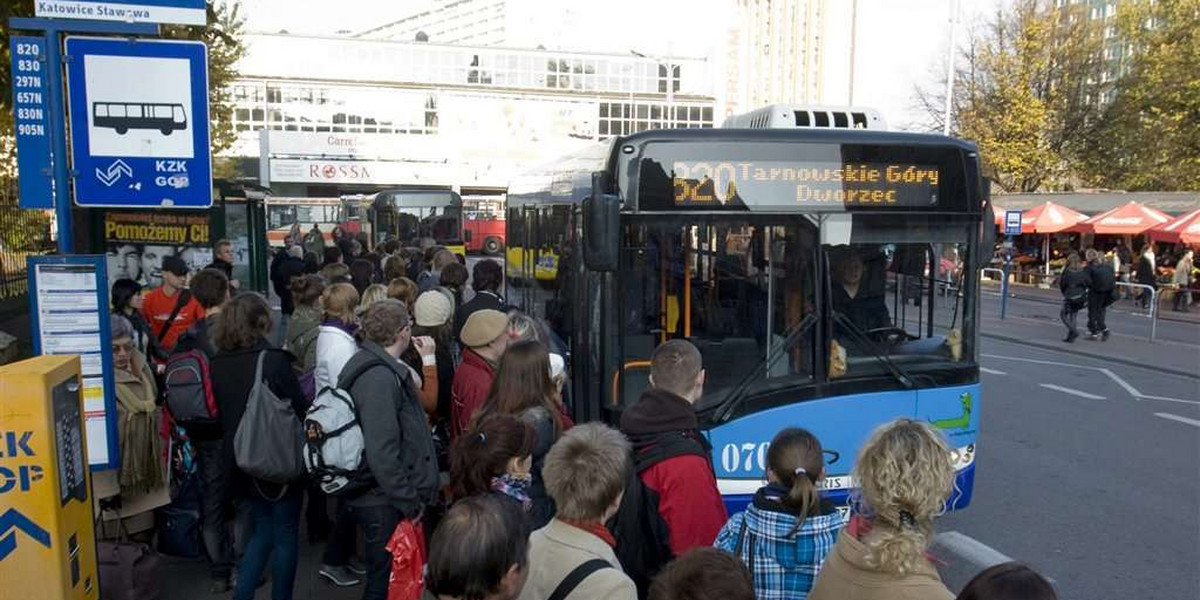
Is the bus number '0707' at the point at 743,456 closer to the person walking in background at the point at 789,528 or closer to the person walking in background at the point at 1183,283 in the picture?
the person walking in background at the point at 789,528

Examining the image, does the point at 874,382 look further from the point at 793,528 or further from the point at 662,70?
the point at 662,70

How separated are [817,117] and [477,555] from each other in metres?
5.08

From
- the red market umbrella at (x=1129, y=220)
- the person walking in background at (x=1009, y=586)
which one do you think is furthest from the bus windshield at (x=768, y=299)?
the red market umbrella at (x=1129, y=220)

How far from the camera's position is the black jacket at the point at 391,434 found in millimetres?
4277

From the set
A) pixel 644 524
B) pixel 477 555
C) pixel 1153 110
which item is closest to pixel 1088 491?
pixel 644 524

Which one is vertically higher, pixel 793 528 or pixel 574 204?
pixel 574 204

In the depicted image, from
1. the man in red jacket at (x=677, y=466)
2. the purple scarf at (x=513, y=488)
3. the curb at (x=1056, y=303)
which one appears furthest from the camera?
the curb at (x=1056, y=303)

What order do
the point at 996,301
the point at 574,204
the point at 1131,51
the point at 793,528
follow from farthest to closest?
the point at 1131,51
the point at 996,301
the point at 574,204
the point at 793,528

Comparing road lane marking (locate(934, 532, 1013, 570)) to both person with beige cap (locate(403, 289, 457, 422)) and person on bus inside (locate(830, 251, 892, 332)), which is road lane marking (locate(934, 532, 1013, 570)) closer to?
person on bus inside (locate(830, 251, 892, 332))

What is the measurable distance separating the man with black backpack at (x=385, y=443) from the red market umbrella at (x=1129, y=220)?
27950 mm

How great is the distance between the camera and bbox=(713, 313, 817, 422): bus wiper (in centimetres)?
548

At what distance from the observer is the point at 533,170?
12.5 meters

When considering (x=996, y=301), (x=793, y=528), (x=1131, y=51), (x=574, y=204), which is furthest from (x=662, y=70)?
(x=793, y=528)

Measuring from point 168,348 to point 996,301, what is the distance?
2557 centimetres
